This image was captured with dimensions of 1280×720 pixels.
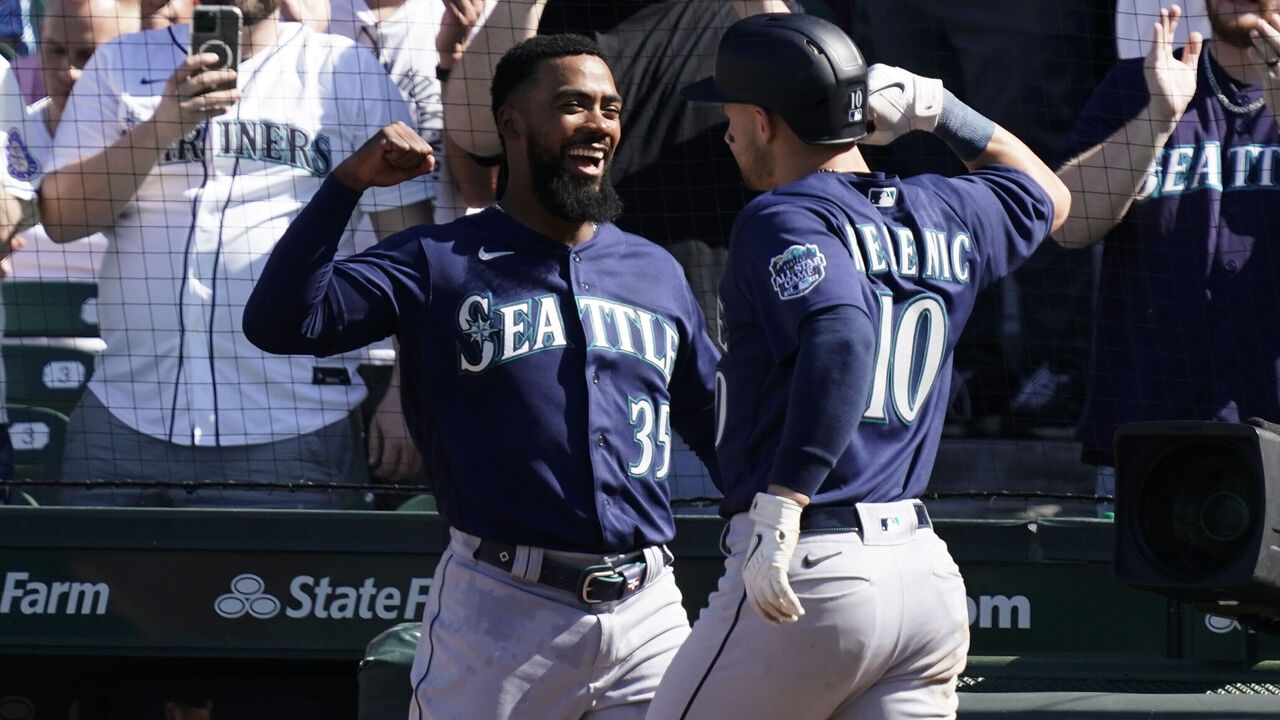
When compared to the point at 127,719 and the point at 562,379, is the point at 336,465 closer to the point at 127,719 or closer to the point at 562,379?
the point at 127,719

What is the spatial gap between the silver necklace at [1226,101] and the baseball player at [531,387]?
2.42 m

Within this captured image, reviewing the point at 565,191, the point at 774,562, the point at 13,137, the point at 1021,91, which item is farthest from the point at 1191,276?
the point at 13,137

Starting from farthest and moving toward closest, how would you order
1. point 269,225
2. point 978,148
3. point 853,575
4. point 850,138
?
point 269,225, point 978,148, point 850,138, point 853,575

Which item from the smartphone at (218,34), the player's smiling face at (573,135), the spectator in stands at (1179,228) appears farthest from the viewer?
the spectator in stands at (1179,228)

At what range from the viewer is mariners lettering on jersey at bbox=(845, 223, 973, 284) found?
2559 mm

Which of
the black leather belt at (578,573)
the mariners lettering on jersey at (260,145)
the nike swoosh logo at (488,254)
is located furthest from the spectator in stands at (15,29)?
the black leather belt at (578,573)

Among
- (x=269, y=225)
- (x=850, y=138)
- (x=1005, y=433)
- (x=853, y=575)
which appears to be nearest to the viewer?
(x=853, y=575)

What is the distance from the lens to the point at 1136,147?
479 centimetres

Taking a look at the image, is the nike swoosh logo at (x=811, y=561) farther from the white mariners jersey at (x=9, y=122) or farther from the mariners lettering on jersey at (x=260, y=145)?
the white mariners jersey at (x=9, y=122)

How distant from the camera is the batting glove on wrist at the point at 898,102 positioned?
2.75 m

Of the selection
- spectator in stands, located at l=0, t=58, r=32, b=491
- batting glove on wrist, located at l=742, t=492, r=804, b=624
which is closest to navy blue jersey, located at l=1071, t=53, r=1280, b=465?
batting glove on wrist, located at l=742, t=492, r=804, b=624

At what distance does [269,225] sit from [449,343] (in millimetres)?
1855

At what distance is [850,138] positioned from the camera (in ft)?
8.74

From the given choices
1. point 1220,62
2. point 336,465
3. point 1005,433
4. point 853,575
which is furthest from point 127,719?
point 1220,62
